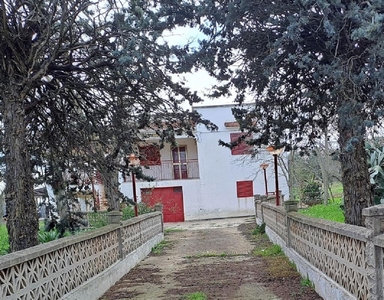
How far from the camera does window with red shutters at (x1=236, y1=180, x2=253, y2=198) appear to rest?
27.4 m

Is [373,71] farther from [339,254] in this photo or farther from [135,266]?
[135,266]

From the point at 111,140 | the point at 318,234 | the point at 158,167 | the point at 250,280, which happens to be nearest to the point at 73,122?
the point at 111,140

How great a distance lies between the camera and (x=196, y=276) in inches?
336

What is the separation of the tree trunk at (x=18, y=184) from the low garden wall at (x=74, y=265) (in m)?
0.83

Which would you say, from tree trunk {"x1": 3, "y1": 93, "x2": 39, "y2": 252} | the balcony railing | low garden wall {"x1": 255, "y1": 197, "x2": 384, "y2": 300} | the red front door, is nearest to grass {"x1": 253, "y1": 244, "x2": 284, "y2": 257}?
low garden wall {"x1": 255, "y1": 197, "x2": 384, "y2": 300}

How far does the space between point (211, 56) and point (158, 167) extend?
68.9 ft

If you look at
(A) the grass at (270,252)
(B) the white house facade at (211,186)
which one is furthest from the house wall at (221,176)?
(A) the grass at (270,252)

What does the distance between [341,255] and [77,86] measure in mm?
5387

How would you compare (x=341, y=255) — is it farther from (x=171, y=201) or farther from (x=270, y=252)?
(x=171, y=201)

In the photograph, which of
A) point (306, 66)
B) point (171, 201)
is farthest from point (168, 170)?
point (306, 66)

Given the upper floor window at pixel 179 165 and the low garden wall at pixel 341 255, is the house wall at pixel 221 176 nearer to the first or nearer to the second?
the upper floor window at pixel 179 165

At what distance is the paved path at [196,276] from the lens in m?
6.95

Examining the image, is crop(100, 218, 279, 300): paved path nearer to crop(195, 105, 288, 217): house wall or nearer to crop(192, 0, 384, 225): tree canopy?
crop(192, 0, 384, 225): tree canopy

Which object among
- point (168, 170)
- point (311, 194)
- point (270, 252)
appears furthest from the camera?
point (311, 194)
